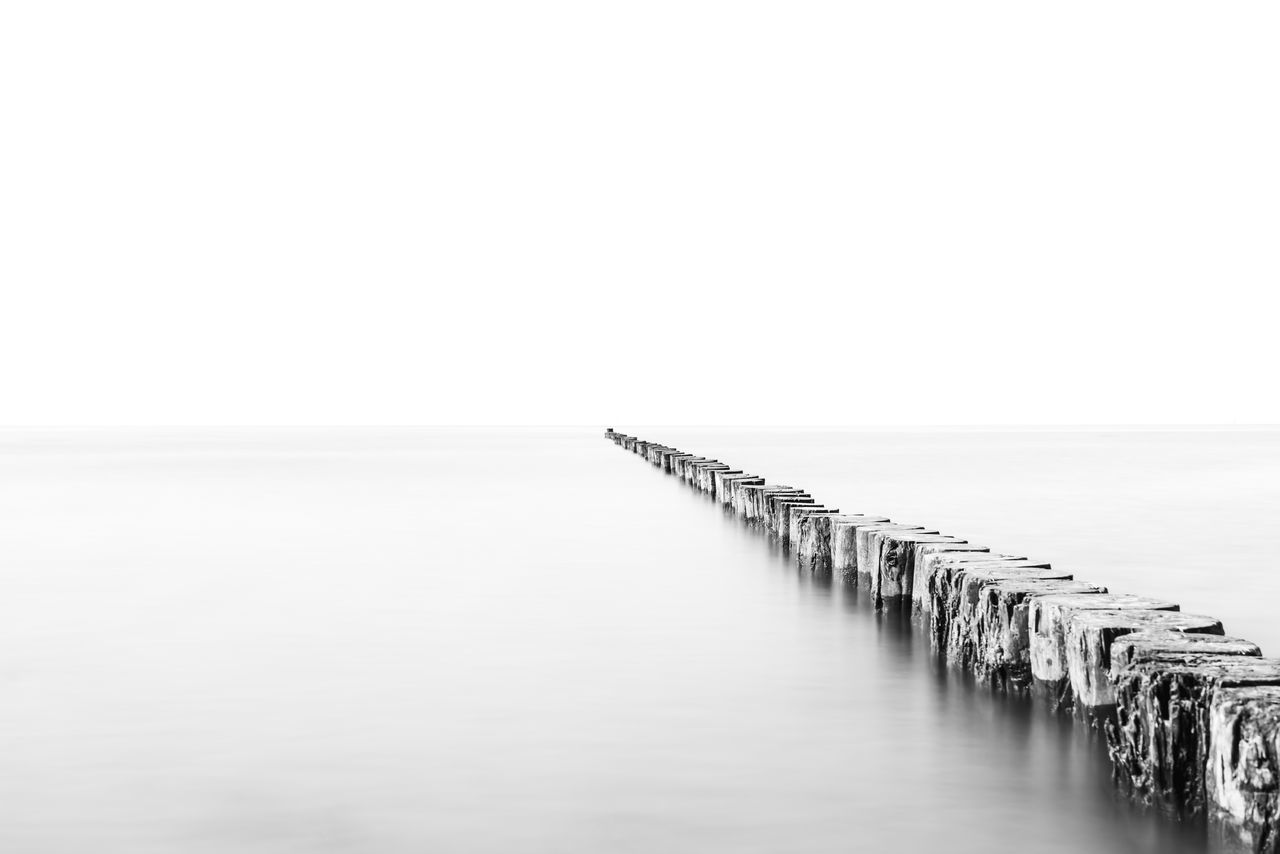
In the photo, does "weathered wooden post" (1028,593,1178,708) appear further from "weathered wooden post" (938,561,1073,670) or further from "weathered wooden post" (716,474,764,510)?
"weathered wooden post" (716,474,764,510)

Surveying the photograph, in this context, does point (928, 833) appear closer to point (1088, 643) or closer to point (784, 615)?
point (1088, 643)

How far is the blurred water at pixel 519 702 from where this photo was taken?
190 inches

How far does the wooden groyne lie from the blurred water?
156mm

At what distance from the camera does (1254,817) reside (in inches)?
155

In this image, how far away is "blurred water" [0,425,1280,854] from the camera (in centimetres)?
483

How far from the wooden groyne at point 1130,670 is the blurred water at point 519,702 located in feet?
0.51

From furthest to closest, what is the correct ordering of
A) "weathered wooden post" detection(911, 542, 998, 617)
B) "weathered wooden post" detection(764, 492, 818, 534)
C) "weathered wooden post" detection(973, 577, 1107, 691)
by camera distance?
"weathered wooden post" detection(764, 492, 818, 534), "weathered wooden post" detection(911, 542, 998, 617), "weathered wooden post" detection(973, 577, 1107, 691)

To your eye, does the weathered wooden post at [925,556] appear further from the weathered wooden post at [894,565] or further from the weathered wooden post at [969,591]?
the weathered wooden post at [969,591]

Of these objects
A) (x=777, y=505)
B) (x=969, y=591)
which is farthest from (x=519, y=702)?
(x=777, y=505)

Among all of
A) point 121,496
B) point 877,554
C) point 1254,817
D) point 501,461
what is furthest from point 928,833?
point 501,461


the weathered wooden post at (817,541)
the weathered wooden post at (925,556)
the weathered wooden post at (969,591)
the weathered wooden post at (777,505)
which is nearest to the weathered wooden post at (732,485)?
the weathered wooden post at (777,505)

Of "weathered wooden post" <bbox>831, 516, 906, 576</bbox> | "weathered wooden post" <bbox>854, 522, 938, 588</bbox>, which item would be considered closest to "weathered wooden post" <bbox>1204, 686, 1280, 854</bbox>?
"weathered wooden post" <bbox>854, 522, 938, 588</bbox>

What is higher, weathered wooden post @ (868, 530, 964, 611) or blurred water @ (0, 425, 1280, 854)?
weathered wooden post @ (868, 530, 964, 611)

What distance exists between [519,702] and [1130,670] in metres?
3.19
